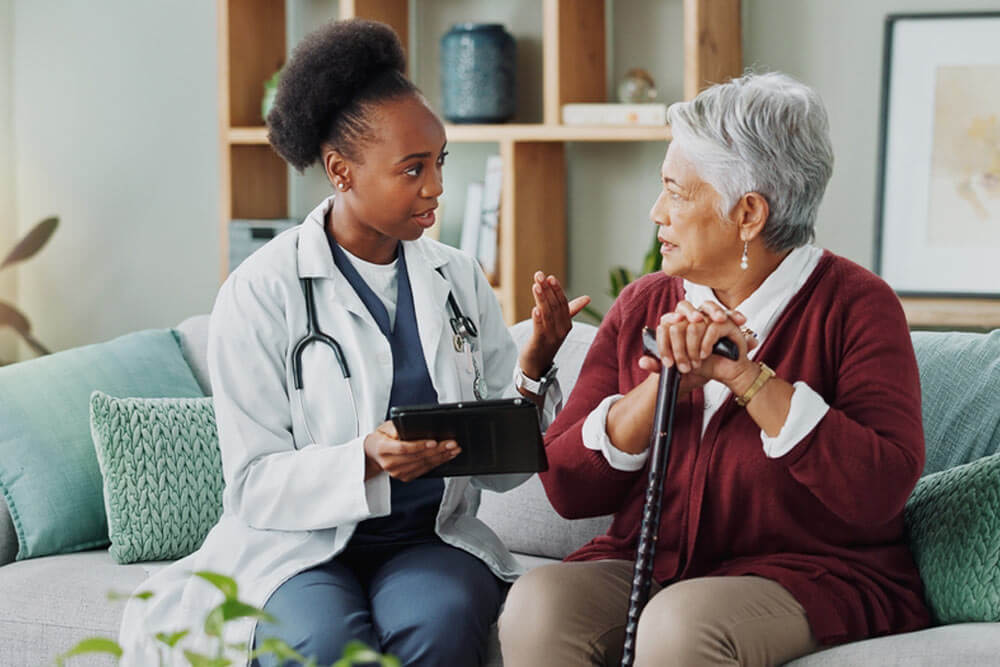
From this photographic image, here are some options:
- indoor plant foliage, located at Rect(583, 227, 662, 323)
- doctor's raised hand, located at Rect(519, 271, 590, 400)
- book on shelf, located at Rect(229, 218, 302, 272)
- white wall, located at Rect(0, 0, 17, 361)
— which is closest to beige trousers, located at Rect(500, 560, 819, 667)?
doctor's raised hand, located at Rect(519, 271, 590, 400)

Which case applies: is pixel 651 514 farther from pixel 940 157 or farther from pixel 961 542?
pixel 940 157

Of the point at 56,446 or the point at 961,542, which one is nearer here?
the point at 961,542

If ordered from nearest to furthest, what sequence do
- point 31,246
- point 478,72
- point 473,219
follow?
point 478,72 → point 473,219 → point 31,246

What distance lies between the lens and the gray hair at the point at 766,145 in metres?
1.86

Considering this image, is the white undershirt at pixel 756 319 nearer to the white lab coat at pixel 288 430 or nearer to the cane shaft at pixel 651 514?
the cane shaft at pixel 651 514

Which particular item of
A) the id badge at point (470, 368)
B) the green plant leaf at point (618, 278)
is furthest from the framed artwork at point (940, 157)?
the id badge at point (470, 368)

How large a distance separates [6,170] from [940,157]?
3088 millimetres

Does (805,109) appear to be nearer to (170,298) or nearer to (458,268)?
(458,268)

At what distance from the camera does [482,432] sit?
1.83 m

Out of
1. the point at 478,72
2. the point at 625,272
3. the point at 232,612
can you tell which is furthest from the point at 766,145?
the point at 478,72

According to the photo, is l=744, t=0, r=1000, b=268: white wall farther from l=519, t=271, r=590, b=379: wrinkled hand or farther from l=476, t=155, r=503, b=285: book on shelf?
l=519, t=271, r=590, b=379: wrinkled hand

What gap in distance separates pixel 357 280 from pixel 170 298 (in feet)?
7.94

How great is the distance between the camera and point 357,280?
6.81ft

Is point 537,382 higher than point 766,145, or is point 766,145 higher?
point 766,145
